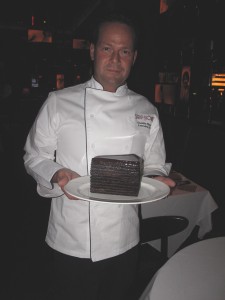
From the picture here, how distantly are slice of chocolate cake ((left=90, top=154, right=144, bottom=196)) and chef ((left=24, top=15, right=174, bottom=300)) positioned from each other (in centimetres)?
10

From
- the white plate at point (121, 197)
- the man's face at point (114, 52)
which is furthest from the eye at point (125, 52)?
the white plate at point (121, 197)

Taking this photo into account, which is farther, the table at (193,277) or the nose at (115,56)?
the nose at (115,56)

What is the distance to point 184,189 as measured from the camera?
8.13 feet

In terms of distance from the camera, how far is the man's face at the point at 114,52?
143 cm

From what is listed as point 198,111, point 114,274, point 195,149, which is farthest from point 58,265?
point 198,111

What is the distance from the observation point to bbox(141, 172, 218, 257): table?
91.4 inches

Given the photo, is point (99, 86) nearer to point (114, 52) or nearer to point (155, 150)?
point (114, 52)

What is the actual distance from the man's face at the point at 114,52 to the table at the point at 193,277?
0.87 meters

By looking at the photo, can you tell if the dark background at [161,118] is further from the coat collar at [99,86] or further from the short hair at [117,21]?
the coat collar at [99,86]

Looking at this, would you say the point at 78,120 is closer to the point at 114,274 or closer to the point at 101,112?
the point at 101,112

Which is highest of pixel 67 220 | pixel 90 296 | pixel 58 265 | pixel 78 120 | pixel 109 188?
pixel 78 120

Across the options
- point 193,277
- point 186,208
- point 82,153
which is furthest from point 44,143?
point 186,208

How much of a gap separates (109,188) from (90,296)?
1.80 ft

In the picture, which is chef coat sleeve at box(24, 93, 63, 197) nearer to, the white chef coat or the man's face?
the white chef coat
